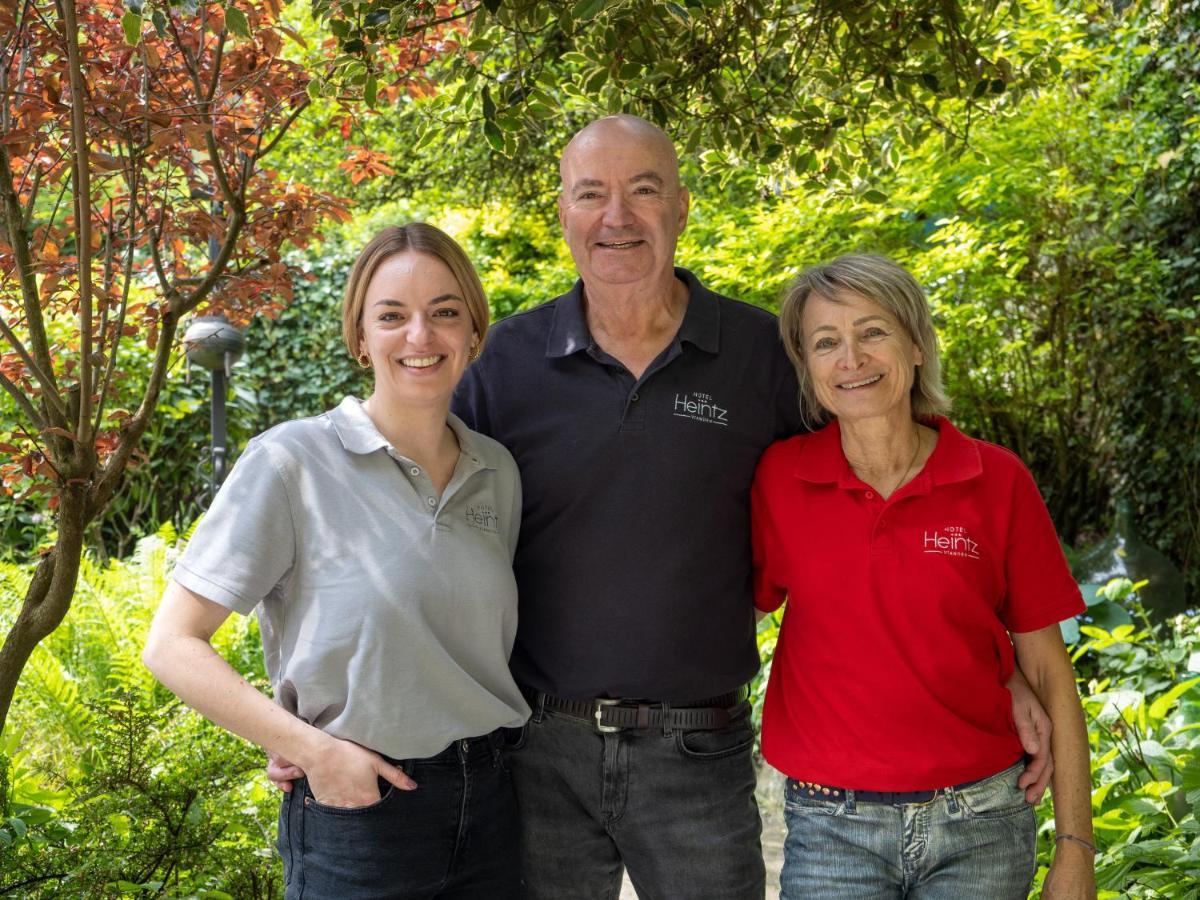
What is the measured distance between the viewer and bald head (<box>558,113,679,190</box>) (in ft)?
8.79

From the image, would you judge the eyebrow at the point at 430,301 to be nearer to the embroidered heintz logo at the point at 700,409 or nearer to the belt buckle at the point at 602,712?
the embroidered heintz logo at the point at 700,409

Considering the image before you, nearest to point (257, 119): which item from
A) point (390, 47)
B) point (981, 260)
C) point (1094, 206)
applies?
point (390, 47)

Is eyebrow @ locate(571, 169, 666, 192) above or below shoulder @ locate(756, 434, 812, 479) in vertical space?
above

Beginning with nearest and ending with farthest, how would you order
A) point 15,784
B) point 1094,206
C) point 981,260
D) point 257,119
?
point 257,119, point 15,784, point 981,260, point 1094,206

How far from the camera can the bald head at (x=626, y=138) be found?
2.68 meters

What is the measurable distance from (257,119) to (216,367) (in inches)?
159

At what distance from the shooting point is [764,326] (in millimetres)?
2701

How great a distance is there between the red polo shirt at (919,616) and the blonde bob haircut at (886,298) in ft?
0.38

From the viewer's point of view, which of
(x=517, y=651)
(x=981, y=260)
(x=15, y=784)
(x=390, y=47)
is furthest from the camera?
(x=981, y=260)

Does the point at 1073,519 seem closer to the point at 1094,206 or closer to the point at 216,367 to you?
the point at 1094,206

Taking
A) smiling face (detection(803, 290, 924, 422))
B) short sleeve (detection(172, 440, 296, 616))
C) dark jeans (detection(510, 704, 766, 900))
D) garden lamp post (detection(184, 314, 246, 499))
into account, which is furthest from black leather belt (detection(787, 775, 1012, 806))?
garden lamp post (detection(184, 314, 246, 499))

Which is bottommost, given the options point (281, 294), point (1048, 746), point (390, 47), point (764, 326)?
point (1048, 746)

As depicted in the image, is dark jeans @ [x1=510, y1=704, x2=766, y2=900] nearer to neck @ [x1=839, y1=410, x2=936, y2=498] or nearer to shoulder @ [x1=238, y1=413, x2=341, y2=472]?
neck @ [x1=839, y1=410, x2=936, y2=498]

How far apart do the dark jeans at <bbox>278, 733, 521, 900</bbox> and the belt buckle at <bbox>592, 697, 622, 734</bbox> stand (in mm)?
280
